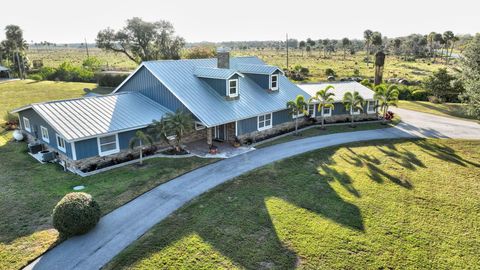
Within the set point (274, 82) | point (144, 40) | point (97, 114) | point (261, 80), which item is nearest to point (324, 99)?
point (274, 82)

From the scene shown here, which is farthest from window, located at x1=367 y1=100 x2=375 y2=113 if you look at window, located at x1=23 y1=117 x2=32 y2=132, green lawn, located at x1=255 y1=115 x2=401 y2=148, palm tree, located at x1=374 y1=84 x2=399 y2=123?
window, located at x1=23 y1=117 x2=32 y2=132

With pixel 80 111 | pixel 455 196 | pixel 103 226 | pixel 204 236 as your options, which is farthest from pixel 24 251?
pixel 455 196

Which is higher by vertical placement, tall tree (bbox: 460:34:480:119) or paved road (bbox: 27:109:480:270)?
tall tree (bbox: 460:34:480:119)

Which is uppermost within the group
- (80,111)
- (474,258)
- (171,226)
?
(80,111)

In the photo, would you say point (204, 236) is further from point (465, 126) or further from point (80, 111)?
point (465, 126)

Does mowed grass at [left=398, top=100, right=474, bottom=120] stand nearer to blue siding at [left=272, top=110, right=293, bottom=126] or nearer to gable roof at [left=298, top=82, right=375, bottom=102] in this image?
gable roof at [left=298, top=82, right=375, bottom=102]

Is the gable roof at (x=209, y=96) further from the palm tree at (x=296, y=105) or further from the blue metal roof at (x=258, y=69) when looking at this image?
the blue metal roof at (x=258, y=69)

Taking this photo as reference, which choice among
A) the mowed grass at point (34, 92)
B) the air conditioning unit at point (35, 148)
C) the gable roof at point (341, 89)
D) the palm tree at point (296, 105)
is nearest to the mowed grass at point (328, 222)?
the palm tree at point (296, 105)
